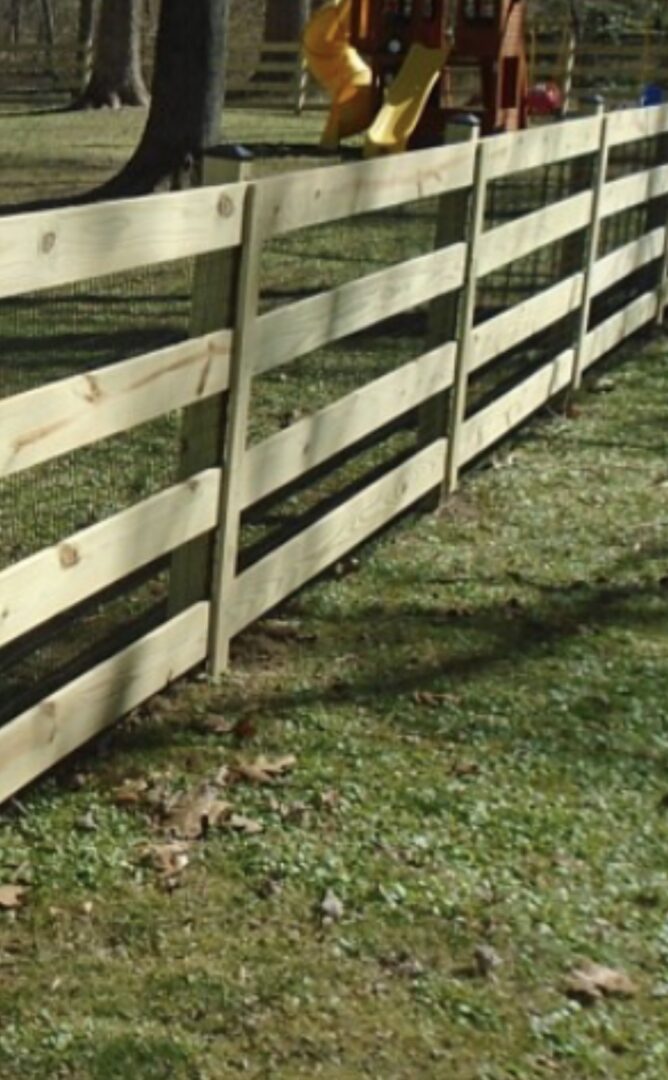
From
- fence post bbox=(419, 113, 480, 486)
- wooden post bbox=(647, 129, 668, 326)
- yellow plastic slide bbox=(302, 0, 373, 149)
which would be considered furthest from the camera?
yellow plastic slide bbox=(302, 0, 373, 149)

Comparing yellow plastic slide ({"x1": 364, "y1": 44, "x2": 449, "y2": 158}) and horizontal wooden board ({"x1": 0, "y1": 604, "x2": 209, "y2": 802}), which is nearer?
horizontal wooden board ({"x1": 0, "y1": 604, "x2": 209, "y2": 802})

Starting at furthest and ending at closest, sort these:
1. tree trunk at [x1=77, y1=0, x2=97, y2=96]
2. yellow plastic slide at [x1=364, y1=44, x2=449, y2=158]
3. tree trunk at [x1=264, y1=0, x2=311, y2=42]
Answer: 1. tree trunk at [x1=77, y1=0, x2=97, y2=96]
2. tree trunk at [x1=264, y1=0, x2=311, y2=42]
3. yellow plastic slide at [x1=364, y1=44, x2=449, y2=158]

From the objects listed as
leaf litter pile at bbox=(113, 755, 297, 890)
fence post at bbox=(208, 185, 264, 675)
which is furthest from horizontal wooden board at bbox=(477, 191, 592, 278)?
leaf litter pile at bbox=(113, 755, 297, 890)

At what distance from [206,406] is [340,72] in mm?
18692

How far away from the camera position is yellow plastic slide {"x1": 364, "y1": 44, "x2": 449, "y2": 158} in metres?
20.3

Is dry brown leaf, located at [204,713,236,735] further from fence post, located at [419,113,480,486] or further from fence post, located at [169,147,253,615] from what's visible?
fence post, located at [419,113,480,486]

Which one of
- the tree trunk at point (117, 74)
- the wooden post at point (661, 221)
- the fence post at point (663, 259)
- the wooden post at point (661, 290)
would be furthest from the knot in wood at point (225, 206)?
the tree trunk at point (117, 74)

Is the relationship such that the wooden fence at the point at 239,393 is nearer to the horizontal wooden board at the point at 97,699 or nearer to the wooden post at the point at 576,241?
the horizontal wooden board at the point at 97,699

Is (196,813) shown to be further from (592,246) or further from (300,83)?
(300,83)

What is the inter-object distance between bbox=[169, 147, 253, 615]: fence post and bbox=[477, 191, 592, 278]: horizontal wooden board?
97.9 inches

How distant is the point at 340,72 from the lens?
23312mm

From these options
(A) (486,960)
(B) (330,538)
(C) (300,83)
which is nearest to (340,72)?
(C) (300,83)

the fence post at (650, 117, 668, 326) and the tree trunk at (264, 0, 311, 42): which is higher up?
the tree trunk at (264, 0, 311, 42)


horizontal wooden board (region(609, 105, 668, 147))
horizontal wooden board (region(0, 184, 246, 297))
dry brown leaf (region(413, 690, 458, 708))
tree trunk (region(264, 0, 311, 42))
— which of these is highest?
tree trunk (region(264, 0, 311, 42))
